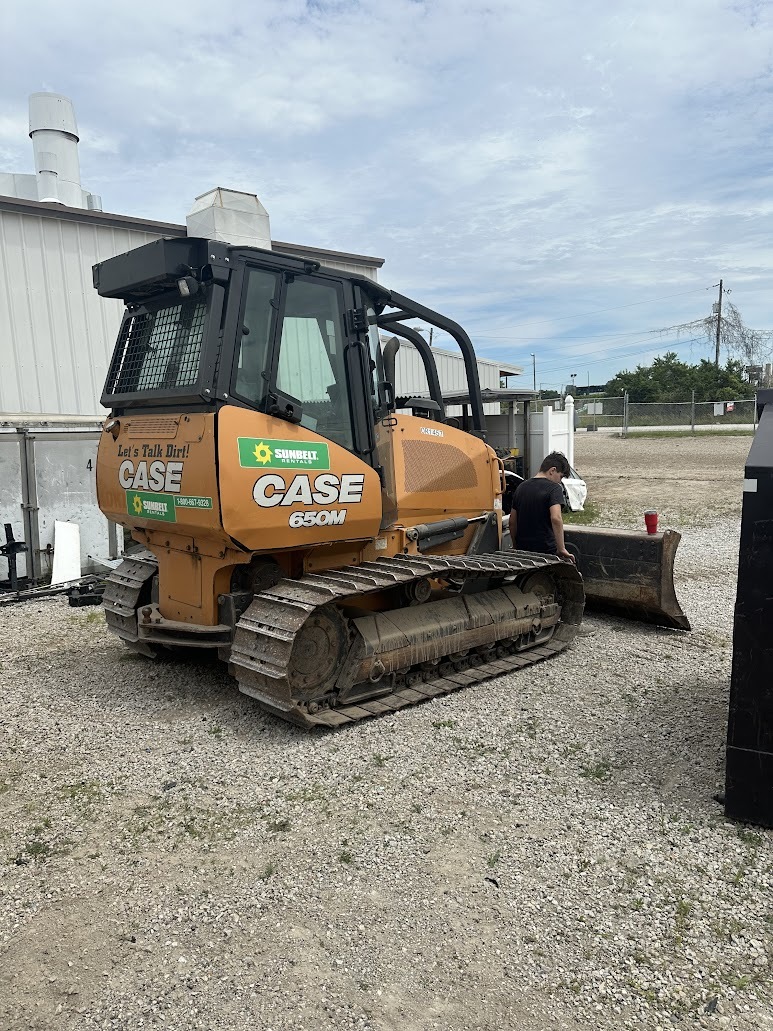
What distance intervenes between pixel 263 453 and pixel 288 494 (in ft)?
1.00

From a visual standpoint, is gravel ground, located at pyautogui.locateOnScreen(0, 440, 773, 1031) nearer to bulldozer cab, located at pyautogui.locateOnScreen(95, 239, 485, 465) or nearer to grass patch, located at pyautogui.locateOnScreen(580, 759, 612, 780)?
grass patch, located at pyautogui.locateOnScreen(580, 759, 612, 780)

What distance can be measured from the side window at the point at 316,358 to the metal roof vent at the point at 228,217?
10.4ft

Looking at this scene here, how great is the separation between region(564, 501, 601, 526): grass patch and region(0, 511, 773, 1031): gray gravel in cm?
815

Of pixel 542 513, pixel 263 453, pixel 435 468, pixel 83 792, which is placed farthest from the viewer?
pixel 542 513

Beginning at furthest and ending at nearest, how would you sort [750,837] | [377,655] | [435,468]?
1. [435,468]
2. [377,655]
3. [750,837]

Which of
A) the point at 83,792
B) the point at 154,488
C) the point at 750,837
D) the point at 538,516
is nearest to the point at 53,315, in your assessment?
the point at 154,488

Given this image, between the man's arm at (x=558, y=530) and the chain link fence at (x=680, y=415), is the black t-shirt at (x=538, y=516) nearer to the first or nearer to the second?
the man's arm at (x=558, y=530)

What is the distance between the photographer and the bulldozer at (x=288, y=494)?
4613mm

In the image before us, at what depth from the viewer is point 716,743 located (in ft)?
14.6

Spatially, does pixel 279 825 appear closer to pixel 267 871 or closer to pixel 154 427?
pixel 267 871

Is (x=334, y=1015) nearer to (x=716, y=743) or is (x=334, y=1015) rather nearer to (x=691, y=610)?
(x=716, y=743)

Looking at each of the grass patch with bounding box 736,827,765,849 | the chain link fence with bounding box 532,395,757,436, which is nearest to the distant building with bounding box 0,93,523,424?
the grass patch with bounding box 736,827,765,849

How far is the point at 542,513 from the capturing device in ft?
21.9

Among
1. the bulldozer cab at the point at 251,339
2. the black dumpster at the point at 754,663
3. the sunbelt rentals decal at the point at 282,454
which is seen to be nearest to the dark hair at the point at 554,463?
the bulldozer cab at the point at 251,339
